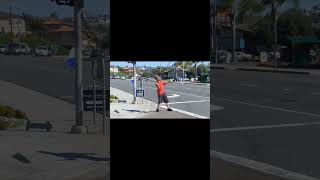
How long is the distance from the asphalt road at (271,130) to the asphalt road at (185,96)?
3.93 metres

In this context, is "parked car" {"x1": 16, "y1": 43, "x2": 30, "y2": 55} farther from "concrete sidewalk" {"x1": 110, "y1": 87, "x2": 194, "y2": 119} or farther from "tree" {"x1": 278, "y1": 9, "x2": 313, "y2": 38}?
"concrete sidewalk" {"x1": 110, "y1": 87, "x2": 194, "y2": 119}

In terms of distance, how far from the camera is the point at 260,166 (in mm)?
8516

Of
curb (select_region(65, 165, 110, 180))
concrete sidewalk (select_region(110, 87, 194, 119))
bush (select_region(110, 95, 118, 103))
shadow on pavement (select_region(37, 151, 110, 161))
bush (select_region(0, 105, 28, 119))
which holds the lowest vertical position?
curb (select_region(65, 165, 110, 180))

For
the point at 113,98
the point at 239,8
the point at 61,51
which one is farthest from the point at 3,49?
the point at 113,98

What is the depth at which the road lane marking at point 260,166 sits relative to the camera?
785cm

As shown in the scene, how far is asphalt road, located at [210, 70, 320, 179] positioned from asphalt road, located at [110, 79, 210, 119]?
12.9 ft

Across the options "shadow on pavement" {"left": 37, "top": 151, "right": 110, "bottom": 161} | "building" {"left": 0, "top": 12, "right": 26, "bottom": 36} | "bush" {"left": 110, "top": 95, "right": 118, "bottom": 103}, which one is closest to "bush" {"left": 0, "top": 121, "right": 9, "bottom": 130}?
"shadow on pavement" {"left": 37, "top": 151, "right": 110, "bottom": 161}

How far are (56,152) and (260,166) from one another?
3061 mm

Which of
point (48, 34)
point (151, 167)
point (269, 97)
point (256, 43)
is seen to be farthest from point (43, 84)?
point (256, 43)

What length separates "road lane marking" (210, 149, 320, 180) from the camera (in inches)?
309

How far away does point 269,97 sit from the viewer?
21.1 metres

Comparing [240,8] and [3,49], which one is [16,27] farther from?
[240,8]

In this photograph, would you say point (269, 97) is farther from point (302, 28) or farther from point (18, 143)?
point (302, 28)

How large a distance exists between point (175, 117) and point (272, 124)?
994 centimetres
